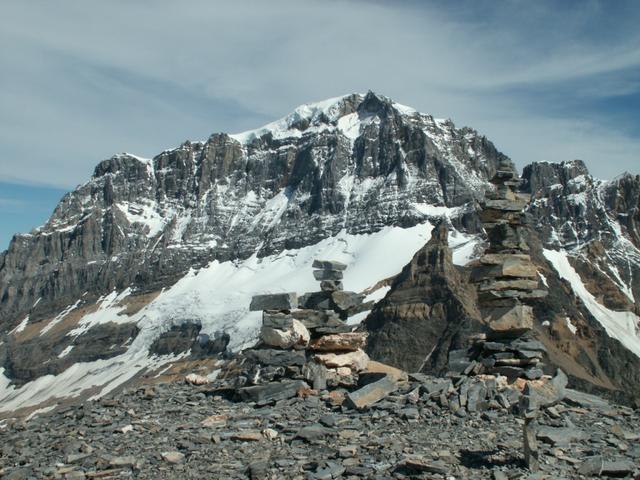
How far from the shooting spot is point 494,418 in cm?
1834

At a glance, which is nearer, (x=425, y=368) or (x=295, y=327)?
(x=295, y=327)

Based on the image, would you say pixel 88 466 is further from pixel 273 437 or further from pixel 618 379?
pixel 618 379

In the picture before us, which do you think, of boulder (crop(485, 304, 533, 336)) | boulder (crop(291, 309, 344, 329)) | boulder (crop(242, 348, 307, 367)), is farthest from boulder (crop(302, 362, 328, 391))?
boulder (crop(485, 304, 533, 336))

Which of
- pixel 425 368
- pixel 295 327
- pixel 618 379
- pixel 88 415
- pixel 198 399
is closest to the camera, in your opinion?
pixel 88 415

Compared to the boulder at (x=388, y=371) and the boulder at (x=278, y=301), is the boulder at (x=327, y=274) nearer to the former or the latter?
the boulder at (x=278, y=301)

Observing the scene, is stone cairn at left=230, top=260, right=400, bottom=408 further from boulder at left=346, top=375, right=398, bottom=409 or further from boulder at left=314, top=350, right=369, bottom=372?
boulder at left=346, top=375, right=398, bottom=409

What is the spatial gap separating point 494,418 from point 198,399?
9.13 m

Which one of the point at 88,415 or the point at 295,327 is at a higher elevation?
the point at 295,327

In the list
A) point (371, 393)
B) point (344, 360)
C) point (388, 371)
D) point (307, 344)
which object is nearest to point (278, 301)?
point (307, 344)

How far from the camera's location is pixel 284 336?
2438 centimetres

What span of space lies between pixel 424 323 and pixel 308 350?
156470mm

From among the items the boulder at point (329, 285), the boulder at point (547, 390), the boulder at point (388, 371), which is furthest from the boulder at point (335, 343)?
the boulder at point (547, 390)

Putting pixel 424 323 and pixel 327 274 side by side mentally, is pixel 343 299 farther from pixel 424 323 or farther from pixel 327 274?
pixel 424 323

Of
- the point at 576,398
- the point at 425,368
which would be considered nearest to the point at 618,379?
the point at 425,368
